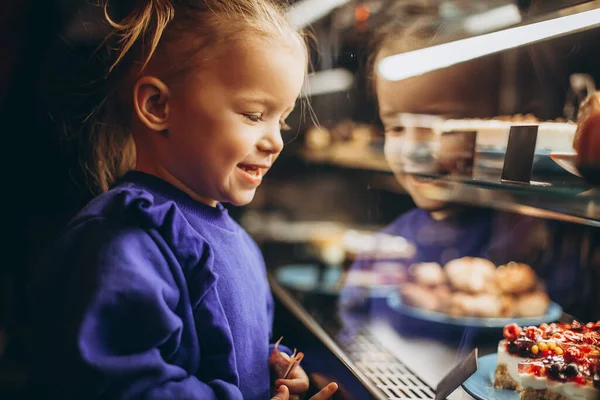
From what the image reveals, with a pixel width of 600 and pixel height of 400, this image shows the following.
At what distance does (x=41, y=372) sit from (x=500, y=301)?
4.16 ft

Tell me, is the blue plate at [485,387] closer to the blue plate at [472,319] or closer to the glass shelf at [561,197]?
the blue plate at [472,319]

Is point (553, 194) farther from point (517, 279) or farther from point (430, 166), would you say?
point (517, 279)

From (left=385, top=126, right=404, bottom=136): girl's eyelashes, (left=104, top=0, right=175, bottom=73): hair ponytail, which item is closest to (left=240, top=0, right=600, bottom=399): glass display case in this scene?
(left=385, top=126, right=404, bottom=136): girl's eyelashes

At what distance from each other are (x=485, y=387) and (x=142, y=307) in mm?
684

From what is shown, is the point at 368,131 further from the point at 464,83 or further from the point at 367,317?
the point at 367,317

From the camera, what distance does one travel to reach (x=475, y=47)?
48.3 inches

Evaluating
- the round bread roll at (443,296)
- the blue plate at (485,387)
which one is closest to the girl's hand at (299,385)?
the blue plate at (485,387)

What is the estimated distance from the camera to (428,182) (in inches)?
53.7

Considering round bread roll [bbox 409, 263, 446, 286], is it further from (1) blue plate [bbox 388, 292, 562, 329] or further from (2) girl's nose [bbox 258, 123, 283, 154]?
(2) girl's nose [bbox 258, 123, 283, 154]

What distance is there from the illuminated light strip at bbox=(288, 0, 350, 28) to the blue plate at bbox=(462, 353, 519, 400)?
2.73ft

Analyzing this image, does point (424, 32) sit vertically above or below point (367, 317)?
above

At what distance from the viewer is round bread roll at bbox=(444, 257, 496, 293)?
5.58ft

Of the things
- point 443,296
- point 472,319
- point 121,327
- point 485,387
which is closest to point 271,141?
point 121,327

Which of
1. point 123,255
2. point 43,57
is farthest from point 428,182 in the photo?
Answer: point 43,57
